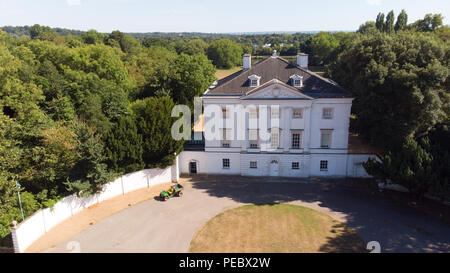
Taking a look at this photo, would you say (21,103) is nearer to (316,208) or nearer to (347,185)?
(316,208)

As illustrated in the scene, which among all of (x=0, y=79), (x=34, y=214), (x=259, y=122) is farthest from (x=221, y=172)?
(x=0, y=79)

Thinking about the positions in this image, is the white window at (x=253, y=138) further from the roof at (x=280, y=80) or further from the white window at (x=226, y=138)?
the roof at (x=280, y=80)

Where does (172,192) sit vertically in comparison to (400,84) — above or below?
below

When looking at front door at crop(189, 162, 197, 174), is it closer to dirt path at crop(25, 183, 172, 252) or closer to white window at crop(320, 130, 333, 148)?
dirt path at crop(25, 183, 172, 252)

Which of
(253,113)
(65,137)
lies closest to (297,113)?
(253,113)

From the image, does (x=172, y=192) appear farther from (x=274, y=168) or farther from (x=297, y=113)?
(x=297, y=113)

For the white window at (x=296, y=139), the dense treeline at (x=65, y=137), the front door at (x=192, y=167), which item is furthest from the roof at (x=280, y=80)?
the front door at (x=192, y=167)
